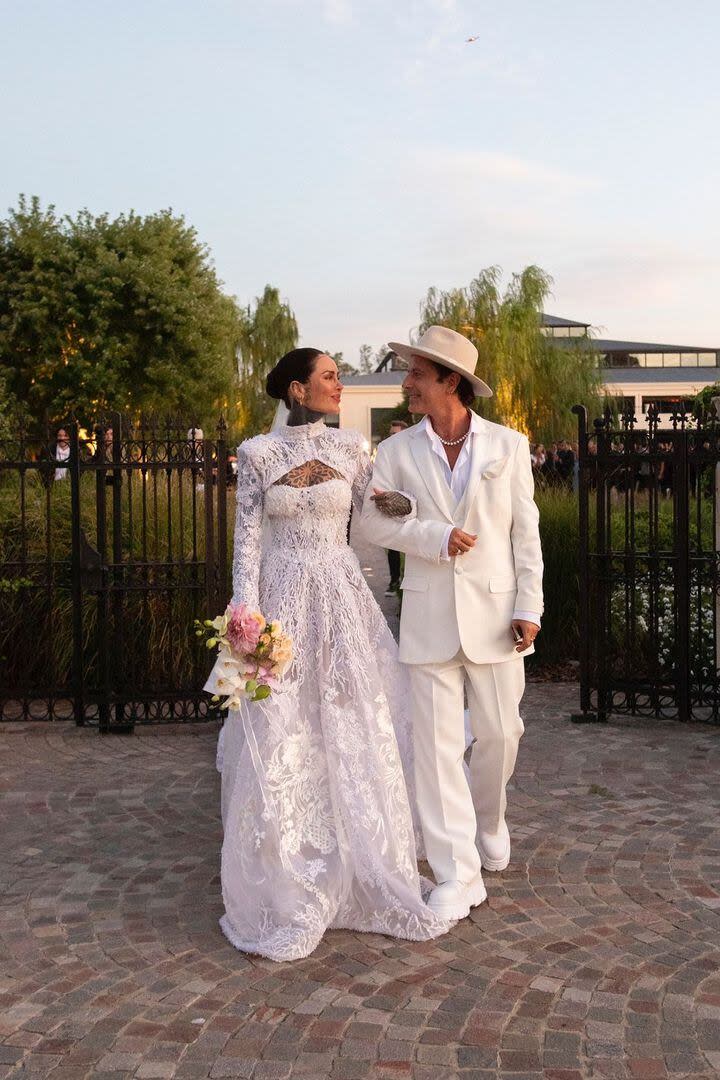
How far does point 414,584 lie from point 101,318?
2724 centimetres

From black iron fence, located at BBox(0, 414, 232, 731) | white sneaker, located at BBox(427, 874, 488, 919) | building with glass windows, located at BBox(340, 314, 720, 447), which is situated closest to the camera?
white sneaker, located at BBox(427, 874, 488, 919)

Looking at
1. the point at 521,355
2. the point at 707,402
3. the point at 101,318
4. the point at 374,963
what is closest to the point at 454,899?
the point at 374,963

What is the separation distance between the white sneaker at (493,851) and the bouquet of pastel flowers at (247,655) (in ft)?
4.51

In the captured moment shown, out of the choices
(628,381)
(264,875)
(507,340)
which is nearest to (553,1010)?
(264,875)

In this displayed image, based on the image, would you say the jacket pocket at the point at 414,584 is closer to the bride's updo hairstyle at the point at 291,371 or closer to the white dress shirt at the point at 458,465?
the white dress shirt at the point at 458,465

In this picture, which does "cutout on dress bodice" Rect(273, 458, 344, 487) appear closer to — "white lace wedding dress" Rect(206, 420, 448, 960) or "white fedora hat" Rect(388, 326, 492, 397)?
"white lace wedding dress" Rect(206, 420, 448, 960)

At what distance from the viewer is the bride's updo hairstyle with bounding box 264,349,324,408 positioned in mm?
4707

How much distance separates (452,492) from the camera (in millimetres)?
4574

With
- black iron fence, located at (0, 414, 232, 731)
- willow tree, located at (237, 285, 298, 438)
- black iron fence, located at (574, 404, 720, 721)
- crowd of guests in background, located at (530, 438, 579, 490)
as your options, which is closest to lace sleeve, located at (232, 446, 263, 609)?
black iron fence, located at (0, 414, 232, 731)

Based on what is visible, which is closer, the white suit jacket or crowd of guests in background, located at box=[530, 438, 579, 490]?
the white suit jacket

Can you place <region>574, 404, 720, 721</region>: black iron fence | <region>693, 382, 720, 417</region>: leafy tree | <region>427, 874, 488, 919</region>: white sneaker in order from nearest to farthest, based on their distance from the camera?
1. <region>427, 874, 488, 919</region>: white sneaker
2. <region>574, 404, 720, 721</region>: black iron fence
3. <region>693, 382, 720, 417</region>: leafy tree

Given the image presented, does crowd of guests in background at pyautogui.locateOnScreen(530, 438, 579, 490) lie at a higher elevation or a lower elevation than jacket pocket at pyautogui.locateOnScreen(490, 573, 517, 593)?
higher

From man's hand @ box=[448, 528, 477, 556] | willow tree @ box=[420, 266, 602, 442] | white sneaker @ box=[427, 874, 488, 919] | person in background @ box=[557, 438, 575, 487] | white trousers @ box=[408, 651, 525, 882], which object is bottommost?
white sneaker @ box=[427, 874, 488, 919]

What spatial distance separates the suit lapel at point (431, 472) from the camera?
4.54 metres
